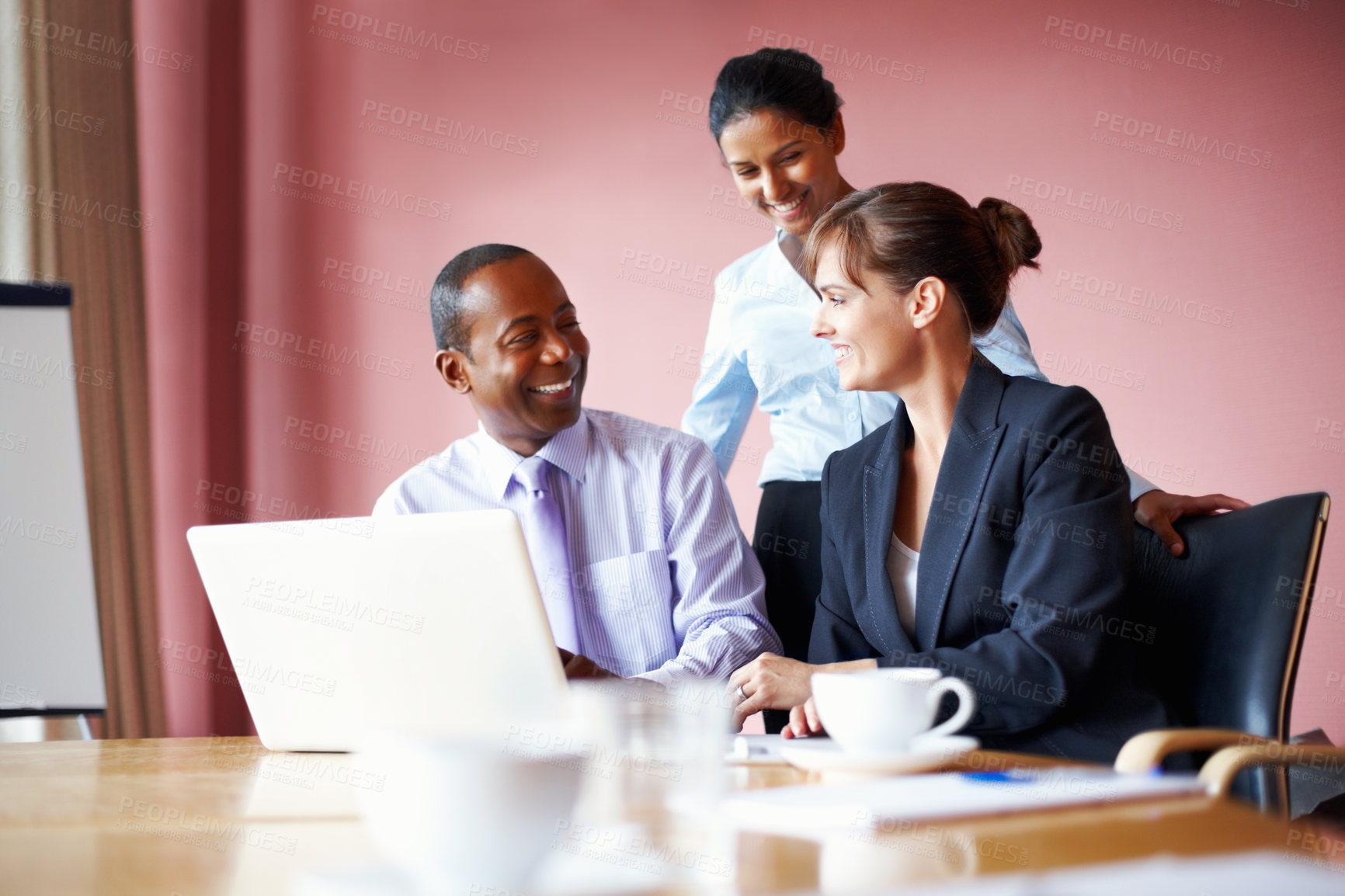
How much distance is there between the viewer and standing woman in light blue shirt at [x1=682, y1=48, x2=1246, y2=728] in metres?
2.03

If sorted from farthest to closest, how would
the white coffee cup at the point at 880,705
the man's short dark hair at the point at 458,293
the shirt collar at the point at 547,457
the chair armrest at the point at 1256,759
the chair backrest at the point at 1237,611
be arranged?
the man's short dark hair at the point at 458,293 → the shirt collar at the point at 547,457 → the chair backrest at the point at 1237,611 → the white coffee cup at the point at 880,705 → the chair armrest at the point at 1256,759

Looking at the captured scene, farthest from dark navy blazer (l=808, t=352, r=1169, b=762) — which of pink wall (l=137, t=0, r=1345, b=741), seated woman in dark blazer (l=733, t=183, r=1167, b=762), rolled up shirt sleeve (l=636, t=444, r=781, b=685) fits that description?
pink wall (l=137, t=0, r=1345, b=741)

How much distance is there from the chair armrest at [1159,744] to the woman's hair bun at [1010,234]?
2.80 ft

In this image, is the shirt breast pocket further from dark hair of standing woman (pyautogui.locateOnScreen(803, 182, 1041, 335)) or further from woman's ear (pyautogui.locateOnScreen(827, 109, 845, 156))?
woman's ear (pyautogui.locateOnScreen(827, 109, 845, 156))

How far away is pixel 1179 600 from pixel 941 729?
0.59 metres

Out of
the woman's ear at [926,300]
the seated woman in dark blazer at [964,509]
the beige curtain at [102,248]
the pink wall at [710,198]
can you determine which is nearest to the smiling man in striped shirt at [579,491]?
the seated woman in dark blazer at [964,509]

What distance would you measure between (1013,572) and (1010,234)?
1.72 ft

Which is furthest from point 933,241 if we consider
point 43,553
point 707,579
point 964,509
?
point 43,553

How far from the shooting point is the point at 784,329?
7.70 feet

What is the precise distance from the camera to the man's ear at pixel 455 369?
6.46ft

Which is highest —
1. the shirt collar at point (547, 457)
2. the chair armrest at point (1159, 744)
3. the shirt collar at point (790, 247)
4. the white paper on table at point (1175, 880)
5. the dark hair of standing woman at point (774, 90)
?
the dark hair of standing woman at point (774, 90)

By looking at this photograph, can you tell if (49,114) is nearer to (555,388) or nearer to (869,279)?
(555,388)

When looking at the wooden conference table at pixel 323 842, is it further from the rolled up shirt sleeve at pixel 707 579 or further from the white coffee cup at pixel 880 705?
the rolled up shirt sleeve at pixel 707 579

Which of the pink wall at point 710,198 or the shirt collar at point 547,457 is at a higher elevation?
the pink wall at point 710,198
